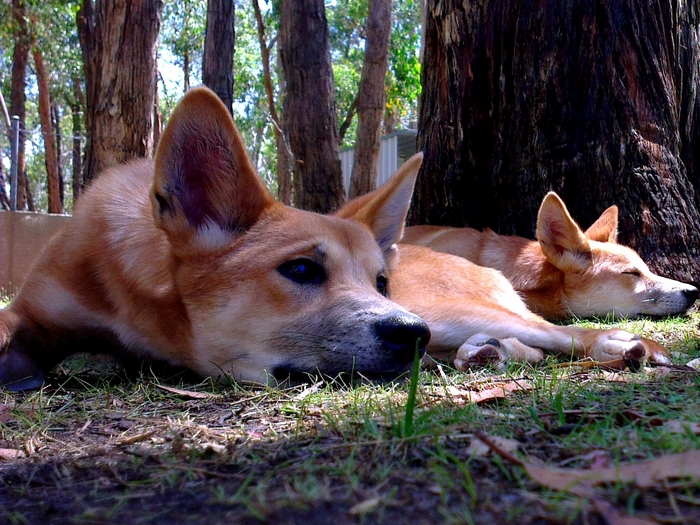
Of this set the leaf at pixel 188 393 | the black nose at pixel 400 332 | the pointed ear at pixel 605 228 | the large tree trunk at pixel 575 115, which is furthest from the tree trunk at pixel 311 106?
the black nose at pixel 400 332

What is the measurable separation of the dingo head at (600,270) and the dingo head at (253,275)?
288 centimetres

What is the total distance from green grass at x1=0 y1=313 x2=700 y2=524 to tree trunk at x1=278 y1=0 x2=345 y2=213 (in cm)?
727

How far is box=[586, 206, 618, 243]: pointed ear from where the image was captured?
5.46 meters

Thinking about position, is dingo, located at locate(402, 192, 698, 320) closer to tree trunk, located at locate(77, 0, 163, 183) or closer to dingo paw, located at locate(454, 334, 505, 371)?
dingo paw, located at locate(454, 334, 505, 371)

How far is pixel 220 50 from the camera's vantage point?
9.59 m

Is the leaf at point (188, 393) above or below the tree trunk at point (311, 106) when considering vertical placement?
below

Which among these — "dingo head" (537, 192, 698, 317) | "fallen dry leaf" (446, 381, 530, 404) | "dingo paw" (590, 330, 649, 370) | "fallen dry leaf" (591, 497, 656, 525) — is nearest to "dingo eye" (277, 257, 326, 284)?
"fallen dry leaf" (446, 381, 530, 404)

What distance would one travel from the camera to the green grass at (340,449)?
1311 mm

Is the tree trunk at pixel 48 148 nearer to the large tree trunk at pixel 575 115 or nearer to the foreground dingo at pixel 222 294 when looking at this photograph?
the large tree trunk at pixel 575 115

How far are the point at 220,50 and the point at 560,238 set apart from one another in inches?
248

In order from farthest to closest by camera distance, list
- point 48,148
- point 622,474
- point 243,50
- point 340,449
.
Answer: point 243,50
point 48,148
point 340,449
point 622,474

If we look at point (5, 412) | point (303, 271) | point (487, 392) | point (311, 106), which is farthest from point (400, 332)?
point (311, 106)

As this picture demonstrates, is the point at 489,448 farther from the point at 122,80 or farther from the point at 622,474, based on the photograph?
the point at 122,80

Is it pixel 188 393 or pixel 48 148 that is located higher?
pixel 48 148
